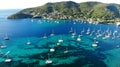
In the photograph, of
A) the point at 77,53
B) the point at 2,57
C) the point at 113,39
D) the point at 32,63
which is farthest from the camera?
the point at 113,39

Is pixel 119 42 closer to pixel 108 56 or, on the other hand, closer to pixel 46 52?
pixel 108 56

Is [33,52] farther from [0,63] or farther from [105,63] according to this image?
[105,63]

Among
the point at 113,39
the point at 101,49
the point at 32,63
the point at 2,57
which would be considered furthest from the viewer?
the point at 113,39

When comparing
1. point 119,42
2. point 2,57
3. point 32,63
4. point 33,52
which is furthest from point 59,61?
point 119,42

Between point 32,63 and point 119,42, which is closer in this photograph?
point 32,63

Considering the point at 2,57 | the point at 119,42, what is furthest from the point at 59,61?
the point at 119,42

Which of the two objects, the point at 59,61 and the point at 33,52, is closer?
the point at 59,61

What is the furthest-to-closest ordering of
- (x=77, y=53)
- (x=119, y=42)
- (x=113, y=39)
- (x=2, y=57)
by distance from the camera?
1. (x=113, y=39)
2. (x=119, y=42)
3. (x=77, y=53)
4. (x=2, y=57)

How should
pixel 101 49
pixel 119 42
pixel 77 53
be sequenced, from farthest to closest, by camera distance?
1. pixel 119 42
2. pixel 101 49
3. pixel 77 53

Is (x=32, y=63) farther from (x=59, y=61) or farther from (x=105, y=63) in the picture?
(x=105, y=63)
